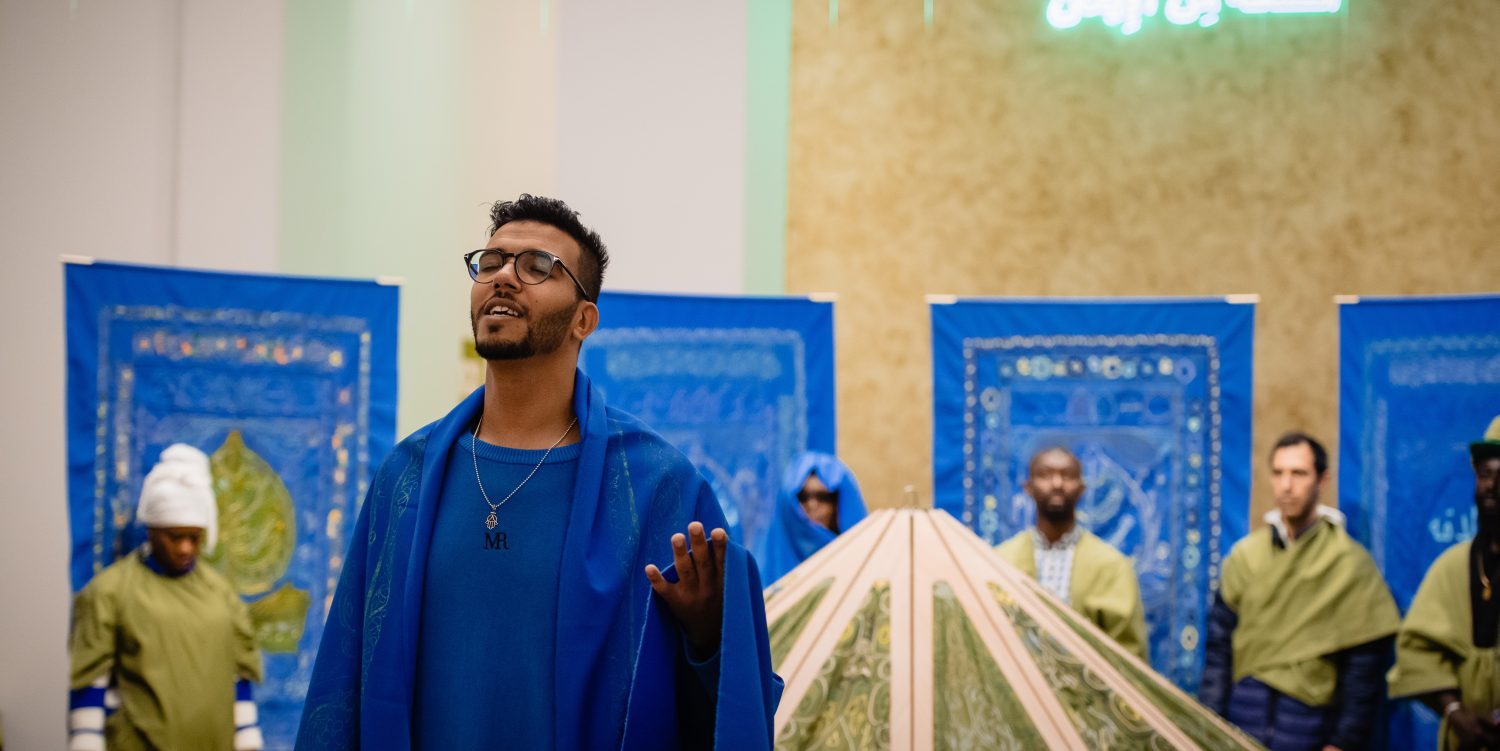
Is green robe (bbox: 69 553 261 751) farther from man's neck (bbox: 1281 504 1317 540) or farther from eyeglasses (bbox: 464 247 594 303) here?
man's neck (bbox: 1281 504 1317 540)

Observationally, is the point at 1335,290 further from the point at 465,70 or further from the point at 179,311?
the point at 179,311

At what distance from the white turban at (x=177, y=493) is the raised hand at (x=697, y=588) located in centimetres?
285

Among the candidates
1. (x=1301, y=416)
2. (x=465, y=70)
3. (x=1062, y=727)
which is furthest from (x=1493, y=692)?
(x=465, y=70)

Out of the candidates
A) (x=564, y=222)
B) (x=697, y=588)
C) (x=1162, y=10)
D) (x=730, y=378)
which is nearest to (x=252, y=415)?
(x=730, y=378)

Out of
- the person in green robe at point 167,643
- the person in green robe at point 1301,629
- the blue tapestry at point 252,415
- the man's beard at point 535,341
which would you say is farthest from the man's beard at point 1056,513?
the man's beard at point 535,341

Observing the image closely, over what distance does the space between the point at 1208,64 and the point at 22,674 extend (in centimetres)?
515

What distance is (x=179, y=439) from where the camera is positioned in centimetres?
423

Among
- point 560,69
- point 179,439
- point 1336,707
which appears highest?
point 560,69

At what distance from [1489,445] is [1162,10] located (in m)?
2.49

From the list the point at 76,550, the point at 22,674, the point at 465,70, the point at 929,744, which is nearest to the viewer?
the point at 929,744

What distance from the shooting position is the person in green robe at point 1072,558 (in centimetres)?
454

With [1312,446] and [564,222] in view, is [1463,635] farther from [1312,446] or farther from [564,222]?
[564,222]

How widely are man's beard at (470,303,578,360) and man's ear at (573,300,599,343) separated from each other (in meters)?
0.03

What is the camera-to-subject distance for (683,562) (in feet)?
5.14
